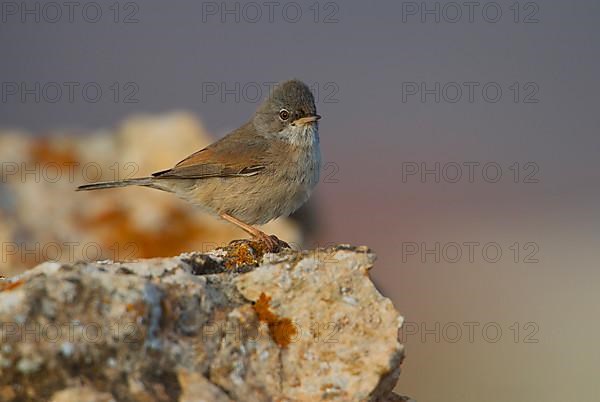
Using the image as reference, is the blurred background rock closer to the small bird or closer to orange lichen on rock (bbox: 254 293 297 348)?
the small bird

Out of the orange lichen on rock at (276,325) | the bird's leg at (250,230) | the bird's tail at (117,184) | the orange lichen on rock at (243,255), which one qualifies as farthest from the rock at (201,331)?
the bird's tail at (117,184)

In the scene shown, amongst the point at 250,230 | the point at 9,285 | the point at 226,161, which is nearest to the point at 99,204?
the point at 226,161

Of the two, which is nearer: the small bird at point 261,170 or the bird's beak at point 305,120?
the small bird at point 261,170

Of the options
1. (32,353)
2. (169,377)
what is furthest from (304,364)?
(32,353)

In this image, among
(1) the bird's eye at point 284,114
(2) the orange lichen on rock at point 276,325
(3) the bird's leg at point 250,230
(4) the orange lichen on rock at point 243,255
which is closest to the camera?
(2) the orange lichen on rock at point 276,325

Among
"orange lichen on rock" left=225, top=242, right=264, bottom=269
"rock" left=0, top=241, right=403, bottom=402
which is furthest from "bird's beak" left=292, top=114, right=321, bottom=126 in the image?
"rock" left=0, top=241, right=403, bottom=402

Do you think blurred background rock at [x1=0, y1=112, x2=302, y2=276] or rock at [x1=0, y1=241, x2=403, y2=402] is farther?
blurred background rock at [x1=0, y1=112, x2=302, y2=276]

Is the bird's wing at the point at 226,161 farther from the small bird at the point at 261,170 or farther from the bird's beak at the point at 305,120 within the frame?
the bird's beak at the point at 305,120

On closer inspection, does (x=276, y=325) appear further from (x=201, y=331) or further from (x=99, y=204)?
(x=99, y=204)
